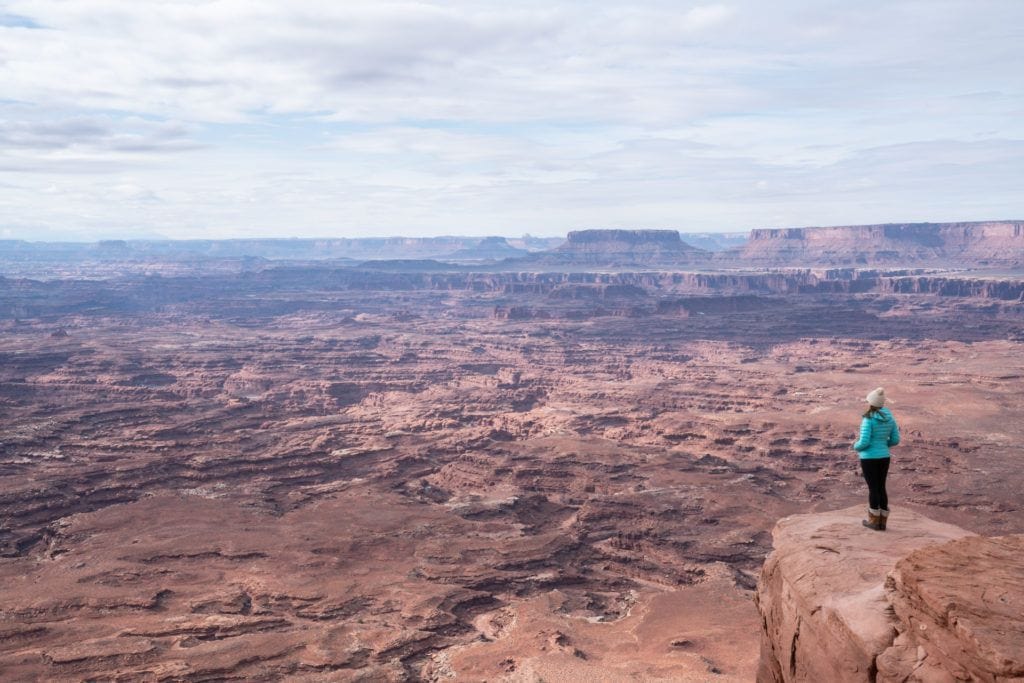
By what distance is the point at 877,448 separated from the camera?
40.8ft

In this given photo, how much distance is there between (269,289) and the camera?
196500 millimetres

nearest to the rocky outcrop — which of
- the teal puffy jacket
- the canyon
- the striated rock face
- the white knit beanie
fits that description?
the striated rock face

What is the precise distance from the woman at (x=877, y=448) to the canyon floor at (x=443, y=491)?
3.25 ft

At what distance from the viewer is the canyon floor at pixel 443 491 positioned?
89.9ft

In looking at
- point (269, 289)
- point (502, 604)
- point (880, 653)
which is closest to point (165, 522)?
point (502, 604)

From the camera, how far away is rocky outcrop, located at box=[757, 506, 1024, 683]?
26.0 ft

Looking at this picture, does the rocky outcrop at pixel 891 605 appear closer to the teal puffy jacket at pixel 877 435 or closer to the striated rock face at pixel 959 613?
the striated rock face at pixel 959 613

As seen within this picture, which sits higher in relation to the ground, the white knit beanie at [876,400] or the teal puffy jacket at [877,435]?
the white knit beanie at [876,400]

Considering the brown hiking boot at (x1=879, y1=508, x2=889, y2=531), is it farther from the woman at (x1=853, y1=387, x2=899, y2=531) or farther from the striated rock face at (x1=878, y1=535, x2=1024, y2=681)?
the striated rock face at (x1=878, y1=535, x2=1024, y2=681)

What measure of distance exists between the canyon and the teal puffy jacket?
4.37 feet

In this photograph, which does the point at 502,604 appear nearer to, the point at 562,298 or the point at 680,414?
the point at 680,414

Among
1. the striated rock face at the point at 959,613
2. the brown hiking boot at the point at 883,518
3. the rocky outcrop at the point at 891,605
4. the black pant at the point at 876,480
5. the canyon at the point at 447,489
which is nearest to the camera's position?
the striated rock face at the point at 959,613

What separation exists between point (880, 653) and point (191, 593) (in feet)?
98.2

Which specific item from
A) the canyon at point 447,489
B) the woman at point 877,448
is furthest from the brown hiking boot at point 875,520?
the canyon at point 447,489
